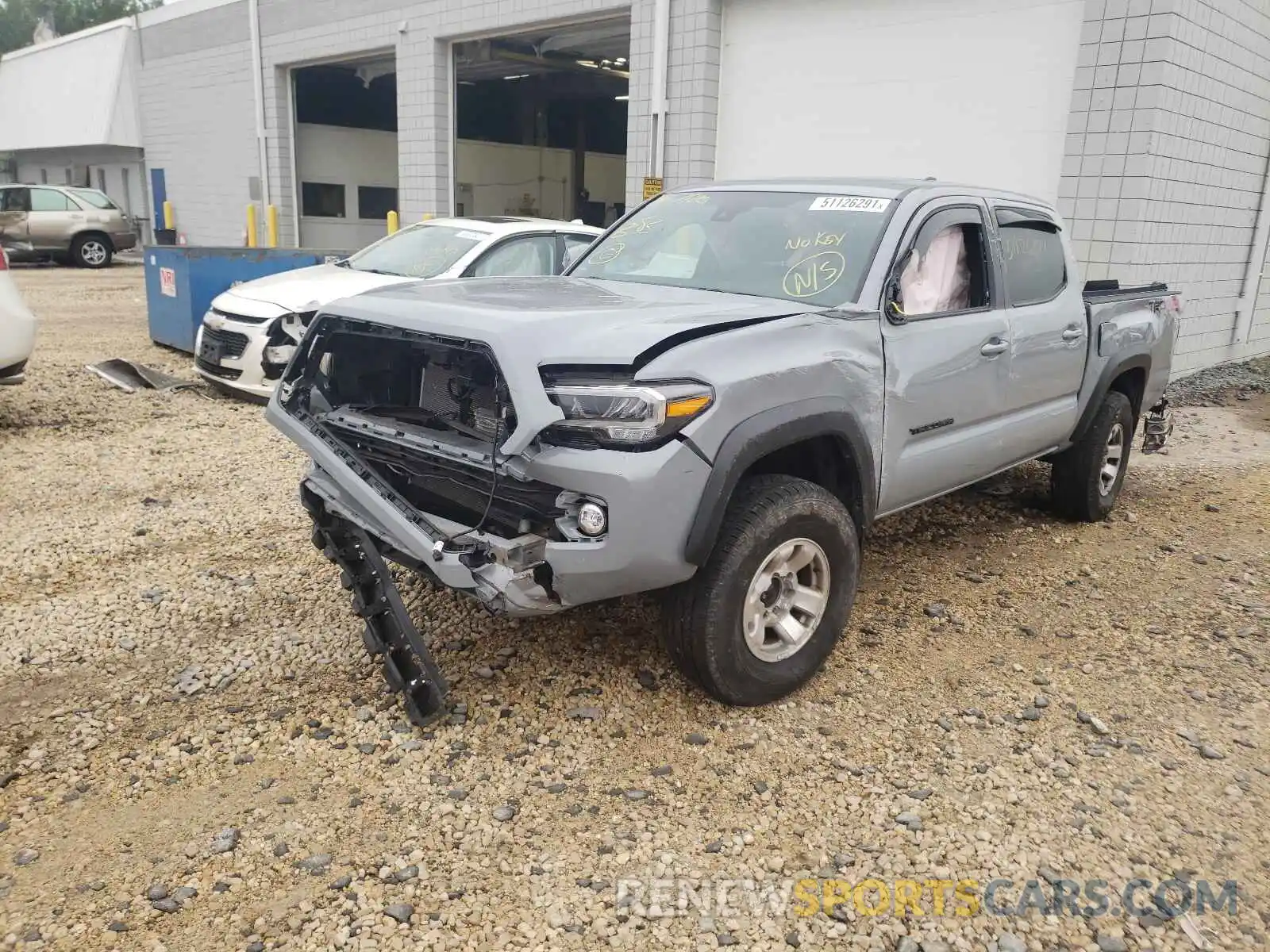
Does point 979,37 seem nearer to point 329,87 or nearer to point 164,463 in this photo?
point 164,463

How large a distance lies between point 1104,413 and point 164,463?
572 cm

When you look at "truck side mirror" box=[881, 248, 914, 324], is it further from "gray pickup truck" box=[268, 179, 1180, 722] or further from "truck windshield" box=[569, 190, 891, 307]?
"truck windshield" box=[569, 190, 891, 307]

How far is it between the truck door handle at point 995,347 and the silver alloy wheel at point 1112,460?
1.73 metres

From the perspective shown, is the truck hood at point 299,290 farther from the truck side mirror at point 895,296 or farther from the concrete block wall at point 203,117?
the concrete block wall at point 203,117

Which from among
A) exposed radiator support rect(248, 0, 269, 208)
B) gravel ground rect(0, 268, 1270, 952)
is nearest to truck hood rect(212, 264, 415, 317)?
gravel ground rect(0, 268, 1270, 952)

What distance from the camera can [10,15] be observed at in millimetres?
51812

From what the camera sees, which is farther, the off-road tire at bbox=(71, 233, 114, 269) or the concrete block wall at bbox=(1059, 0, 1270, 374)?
the off-road tire at bbox=(71, 233, 114, 269)

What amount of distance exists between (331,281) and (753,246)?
16.7 ft

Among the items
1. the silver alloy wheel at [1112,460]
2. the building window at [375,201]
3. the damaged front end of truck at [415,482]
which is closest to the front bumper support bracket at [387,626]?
the damaged front end of truck at [415,482]

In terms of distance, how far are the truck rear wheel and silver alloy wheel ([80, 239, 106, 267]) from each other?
69.1ft

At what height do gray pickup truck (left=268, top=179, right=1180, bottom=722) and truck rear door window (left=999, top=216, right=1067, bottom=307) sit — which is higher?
truck rear door window (left=999, top=216, right=1067, bottom=307)

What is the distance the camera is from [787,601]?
3.50 m

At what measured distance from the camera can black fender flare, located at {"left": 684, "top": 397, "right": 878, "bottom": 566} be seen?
2980 mm

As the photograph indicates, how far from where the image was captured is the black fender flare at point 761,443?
2.98 m
